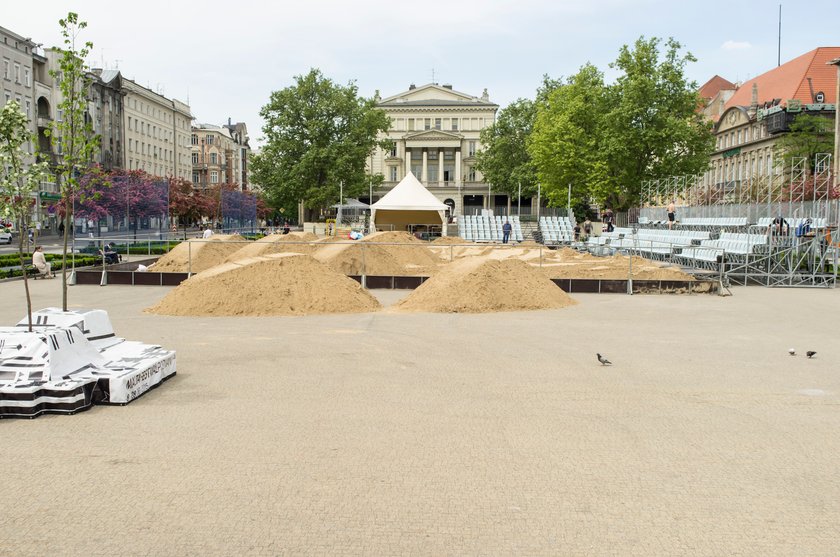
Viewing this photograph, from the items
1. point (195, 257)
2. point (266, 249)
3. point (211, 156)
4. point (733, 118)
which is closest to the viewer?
point (195, 257)

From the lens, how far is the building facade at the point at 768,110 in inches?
2921

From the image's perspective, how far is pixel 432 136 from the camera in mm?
107312

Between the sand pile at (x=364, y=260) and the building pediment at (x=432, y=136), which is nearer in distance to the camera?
the sand pile at (x=364, y=260)

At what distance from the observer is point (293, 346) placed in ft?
41.5

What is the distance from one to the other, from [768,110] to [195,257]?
69016mm

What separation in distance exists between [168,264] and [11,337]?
19481mm

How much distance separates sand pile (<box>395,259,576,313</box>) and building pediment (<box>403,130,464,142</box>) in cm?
8946

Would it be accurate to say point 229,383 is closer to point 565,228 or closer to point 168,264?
point 168,264

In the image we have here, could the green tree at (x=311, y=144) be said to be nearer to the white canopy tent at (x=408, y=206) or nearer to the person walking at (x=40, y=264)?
the white canopy tent at (x=408, y=206)

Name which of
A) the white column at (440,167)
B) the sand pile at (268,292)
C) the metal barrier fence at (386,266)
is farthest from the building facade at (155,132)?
the sand pile at (268,292)

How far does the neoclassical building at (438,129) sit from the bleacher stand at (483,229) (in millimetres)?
52361

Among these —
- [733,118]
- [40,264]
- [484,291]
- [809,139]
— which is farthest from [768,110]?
[40,264]

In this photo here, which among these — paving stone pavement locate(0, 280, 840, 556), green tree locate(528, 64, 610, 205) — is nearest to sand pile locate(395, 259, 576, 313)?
paving stone pavement locate(0, 280, 840, 556)

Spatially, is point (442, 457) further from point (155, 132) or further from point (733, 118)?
point (155, 132)
